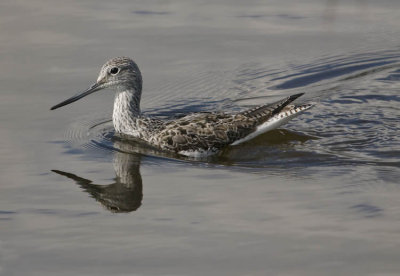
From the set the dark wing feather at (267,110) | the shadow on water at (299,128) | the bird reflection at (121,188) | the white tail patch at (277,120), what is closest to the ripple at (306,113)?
the shadow on water at (299,128)

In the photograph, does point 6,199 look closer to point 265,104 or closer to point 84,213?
point 84,213

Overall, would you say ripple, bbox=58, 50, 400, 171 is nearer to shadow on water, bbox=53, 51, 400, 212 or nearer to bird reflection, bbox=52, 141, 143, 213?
shadow on water, bbox=53, 51, 400, 212

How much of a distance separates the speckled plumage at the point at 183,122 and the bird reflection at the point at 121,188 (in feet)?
2.69

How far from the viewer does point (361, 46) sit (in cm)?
1401

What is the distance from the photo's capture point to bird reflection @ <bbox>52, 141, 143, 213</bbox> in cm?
905

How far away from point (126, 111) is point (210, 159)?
1.57 meters

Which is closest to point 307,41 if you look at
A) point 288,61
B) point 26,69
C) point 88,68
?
point 288,61

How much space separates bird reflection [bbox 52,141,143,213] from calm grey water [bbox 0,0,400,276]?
0.09 ft

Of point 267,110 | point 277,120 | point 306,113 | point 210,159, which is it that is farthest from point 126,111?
point 306,113

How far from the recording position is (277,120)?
1129 cm

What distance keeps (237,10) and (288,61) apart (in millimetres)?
2217

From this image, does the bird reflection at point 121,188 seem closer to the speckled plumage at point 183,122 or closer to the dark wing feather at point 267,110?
the speckled plumage at point 183,122

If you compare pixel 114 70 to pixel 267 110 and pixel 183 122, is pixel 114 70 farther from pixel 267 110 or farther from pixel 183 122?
pixel 267 110

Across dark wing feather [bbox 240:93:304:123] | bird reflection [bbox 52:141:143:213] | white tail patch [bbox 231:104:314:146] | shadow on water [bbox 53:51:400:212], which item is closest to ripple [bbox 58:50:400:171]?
shadow on water [bbox 53:51:400:212]
